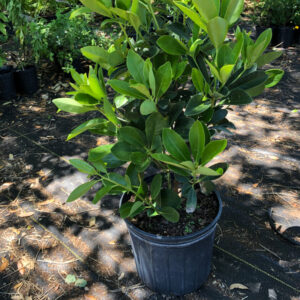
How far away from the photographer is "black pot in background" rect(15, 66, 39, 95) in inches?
165

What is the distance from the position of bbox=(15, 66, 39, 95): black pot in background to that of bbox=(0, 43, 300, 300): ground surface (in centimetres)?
79

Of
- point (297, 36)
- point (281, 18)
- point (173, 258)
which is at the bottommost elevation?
point (173, 258)

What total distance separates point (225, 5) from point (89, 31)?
3768 millimetres

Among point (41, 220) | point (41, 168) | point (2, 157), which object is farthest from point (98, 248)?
point (2, 157)

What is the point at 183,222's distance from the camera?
5.73 ft

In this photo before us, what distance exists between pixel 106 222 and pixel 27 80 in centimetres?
267

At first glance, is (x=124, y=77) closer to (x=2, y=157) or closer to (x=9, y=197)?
(x=9, y=197)

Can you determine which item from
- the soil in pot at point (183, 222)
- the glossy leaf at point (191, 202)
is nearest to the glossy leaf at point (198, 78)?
the glossy leaf at point (191, 202)

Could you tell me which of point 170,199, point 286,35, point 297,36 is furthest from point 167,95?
point 297,36

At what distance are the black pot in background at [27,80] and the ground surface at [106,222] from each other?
795mm

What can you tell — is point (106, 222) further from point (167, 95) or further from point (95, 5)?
point (95, 5)

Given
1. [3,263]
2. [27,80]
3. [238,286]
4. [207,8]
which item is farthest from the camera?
[27,80]

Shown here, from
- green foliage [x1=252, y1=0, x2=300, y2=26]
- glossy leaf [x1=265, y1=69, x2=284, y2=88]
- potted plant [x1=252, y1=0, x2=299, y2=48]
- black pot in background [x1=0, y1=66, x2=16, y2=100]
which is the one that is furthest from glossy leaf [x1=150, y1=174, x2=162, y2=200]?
green foliage [x1=252, y1=0, x2=300, y2=26]

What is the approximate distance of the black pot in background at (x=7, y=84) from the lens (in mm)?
4059
